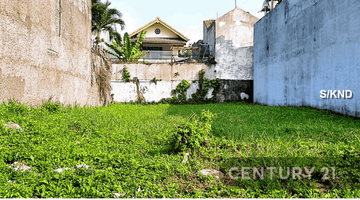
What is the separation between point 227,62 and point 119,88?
7538 mm

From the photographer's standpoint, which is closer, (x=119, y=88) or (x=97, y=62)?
(x=97, y=62)

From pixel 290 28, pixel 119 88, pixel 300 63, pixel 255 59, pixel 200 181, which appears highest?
pixel 290 28

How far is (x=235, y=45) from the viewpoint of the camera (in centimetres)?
1562

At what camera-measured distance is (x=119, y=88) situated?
1454 centimetres

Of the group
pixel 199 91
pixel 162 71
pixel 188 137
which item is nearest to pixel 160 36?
pixel 162 71

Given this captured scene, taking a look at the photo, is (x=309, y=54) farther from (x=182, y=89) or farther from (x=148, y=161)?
(x=148, y=161)

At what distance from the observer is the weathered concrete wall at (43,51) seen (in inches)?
206

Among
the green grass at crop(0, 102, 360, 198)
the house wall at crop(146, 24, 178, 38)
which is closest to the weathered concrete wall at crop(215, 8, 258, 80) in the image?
the house wall at crop(146, 24, 178, 38)

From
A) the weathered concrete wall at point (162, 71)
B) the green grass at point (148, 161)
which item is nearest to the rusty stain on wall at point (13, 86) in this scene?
the green grass at point (148, 161)

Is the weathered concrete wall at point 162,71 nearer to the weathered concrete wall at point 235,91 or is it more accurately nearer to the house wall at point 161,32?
the weathered concrete wall at point 235,91

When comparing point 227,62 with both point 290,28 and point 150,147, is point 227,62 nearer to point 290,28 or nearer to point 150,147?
point 290,28

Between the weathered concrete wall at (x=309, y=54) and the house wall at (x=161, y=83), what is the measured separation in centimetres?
230

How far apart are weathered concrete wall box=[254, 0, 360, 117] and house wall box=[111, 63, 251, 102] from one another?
2.30m

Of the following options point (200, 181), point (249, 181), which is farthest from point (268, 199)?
point (200, 181)
